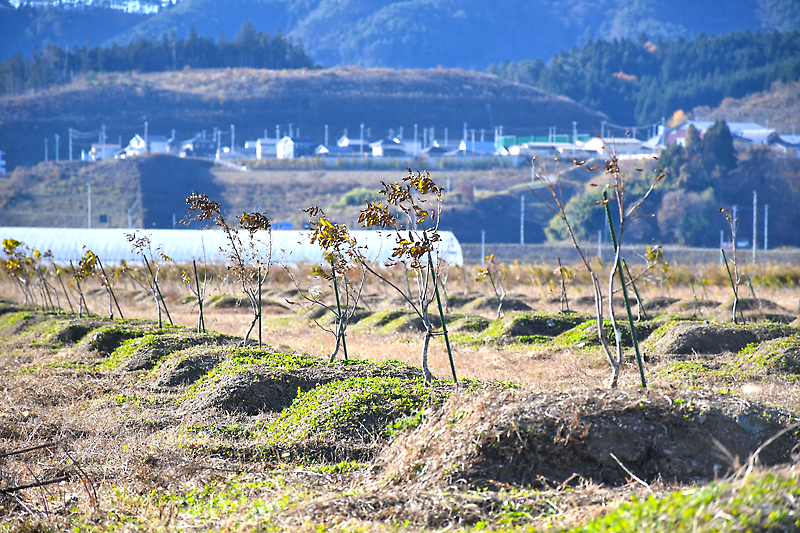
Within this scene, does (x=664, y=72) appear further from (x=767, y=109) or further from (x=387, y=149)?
(x=387, y=149)

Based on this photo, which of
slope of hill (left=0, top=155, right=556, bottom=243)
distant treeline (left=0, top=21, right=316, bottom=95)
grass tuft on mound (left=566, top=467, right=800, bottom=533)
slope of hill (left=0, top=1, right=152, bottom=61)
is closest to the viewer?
grass tuft on mound (left=566, top=467, right=800, bottom=533)

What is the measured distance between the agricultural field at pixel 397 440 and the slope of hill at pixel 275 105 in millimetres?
79391

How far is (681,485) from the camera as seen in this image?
436 cm

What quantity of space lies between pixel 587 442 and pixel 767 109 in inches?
4330

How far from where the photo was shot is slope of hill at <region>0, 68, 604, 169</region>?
8338cm

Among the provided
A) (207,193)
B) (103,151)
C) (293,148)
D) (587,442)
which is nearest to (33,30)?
(103,151)

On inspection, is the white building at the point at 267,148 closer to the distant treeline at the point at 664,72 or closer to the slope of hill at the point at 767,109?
the distant treeline at the point at 664,72

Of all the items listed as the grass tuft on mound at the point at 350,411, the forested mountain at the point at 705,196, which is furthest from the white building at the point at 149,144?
the grass tuft on mound at the point at 350,411

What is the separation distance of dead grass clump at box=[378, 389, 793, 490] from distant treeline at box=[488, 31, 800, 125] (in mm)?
108754

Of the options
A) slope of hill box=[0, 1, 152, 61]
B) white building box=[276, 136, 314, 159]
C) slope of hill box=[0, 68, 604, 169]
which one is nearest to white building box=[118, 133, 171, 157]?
slope of hill box=[0, 68, 604, 169]

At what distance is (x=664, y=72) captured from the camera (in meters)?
114

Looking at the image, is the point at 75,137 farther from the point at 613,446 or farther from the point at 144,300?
the point at 613,446

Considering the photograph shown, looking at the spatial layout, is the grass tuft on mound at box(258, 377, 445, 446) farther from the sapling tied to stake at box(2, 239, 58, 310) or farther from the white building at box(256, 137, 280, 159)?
the white building at box(256, 137, 280, 159)

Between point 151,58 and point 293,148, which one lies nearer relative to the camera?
point 293,148
